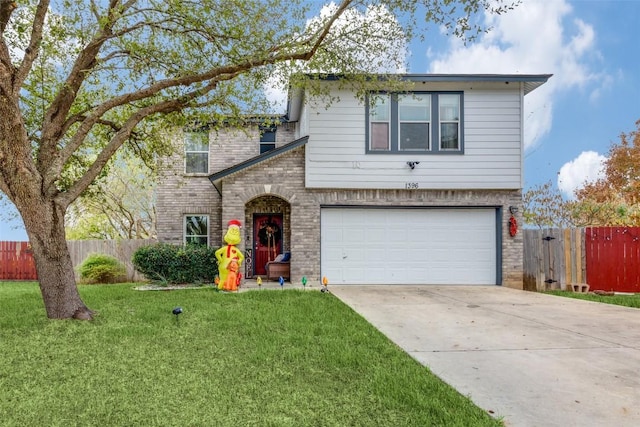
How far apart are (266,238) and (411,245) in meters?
4.98

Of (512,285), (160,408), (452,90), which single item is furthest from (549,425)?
(452,90)

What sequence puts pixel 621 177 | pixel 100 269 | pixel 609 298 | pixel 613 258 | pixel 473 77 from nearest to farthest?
pixel 609 298, pixel 473 77, pixel 613 258, pixel 100 269, pixel 621 177

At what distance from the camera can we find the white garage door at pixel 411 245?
1145 centimetres

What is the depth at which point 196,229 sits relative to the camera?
13664 millimetres

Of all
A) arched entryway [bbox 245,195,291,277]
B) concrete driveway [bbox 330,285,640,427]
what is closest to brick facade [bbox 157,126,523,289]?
arched entryway [bbox 245,195,291,277]

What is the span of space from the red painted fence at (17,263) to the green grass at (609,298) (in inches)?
716

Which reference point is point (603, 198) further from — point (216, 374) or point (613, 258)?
point (216, 374)

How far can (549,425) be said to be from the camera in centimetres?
302

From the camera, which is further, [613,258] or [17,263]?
[17,263]

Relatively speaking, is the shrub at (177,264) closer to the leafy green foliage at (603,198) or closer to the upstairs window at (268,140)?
the upstairs window at (268,140)

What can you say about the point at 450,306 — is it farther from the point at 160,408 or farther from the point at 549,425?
the point at 160,408

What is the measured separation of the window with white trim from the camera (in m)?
13.6

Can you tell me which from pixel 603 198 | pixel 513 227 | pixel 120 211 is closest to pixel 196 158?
pixel 120 211

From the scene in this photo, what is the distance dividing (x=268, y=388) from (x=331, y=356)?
1.07 m
